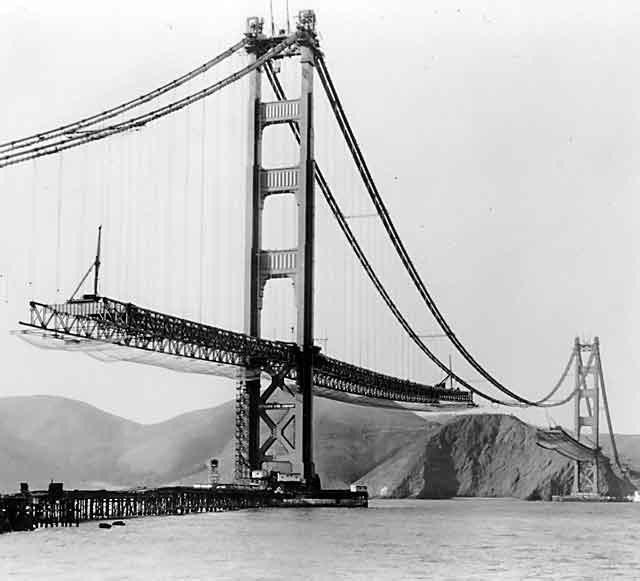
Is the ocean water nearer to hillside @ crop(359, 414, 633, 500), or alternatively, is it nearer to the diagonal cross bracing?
the diagonal cross bracing

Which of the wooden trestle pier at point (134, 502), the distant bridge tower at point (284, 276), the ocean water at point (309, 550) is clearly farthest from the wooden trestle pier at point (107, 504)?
the distant bridge tower at point (284, 276)

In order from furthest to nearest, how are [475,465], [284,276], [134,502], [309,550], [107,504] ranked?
1. [475,465]
2. [284,276]
3. [134,502]
4. [107,504]
5. [309,550]

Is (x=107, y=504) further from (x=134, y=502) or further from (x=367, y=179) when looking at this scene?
(x=367, y=179)

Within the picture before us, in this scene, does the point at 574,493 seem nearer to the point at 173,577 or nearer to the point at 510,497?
the point at 510,497

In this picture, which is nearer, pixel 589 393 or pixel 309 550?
pixel 309 550

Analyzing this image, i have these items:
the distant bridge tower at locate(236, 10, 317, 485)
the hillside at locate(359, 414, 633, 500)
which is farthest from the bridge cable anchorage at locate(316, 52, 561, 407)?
the hillside at locate(359, 414, 633, 500)

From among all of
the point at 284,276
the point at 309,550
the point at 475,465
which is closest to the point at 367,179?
the point at 284,276

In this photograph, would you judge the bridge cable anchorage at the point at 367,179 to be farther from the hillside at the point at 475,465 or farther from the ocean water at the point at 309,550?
the hillside at the point at 475,465

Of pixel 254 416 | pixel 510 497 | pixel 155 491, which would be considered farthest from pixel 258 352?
pixel 510 497
